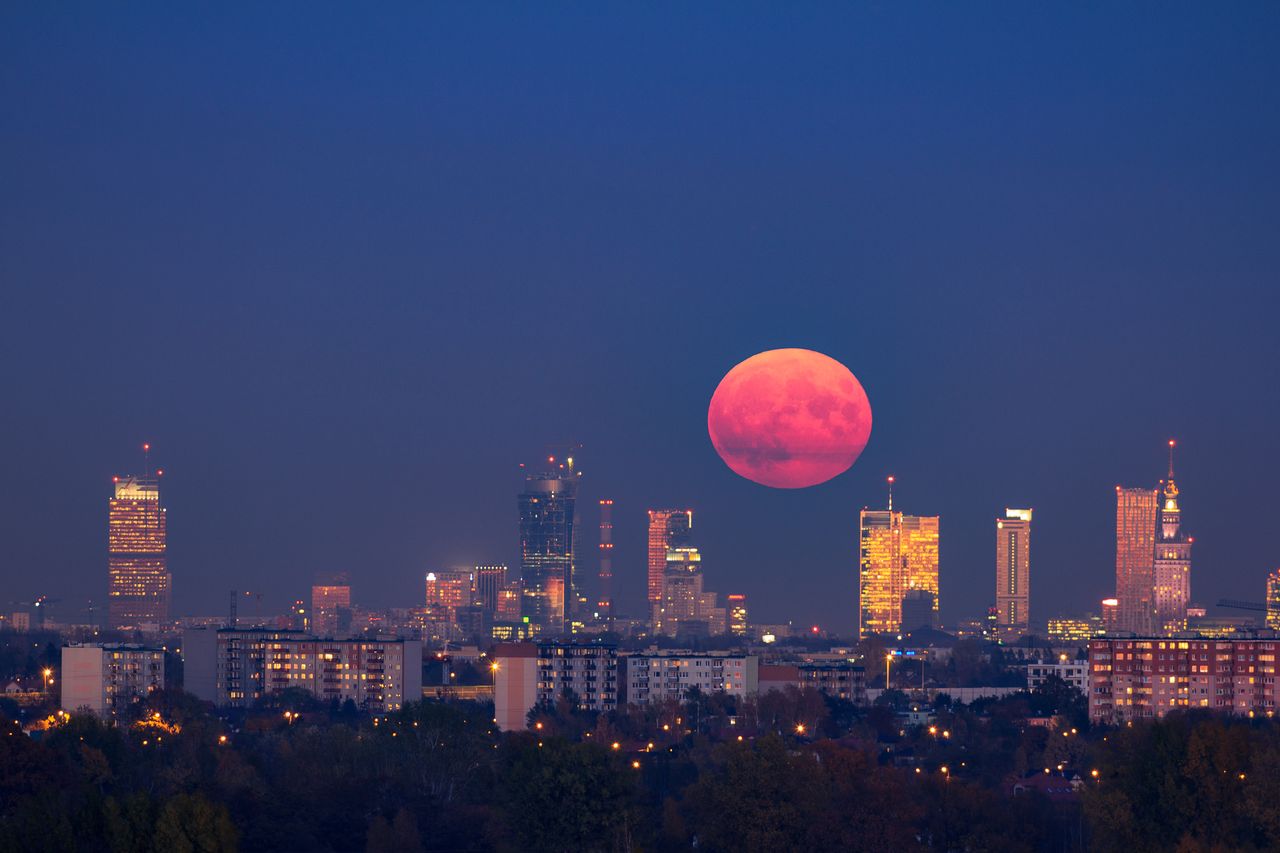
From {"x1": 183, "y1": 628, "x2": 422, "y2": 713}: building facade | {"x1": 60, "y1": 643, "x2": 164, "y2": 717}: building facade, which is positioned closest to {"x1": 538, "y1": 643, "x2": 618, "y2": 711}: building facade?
{"x1": 183, "y1": 628, "x2": 422, "y2": 713}: building facade

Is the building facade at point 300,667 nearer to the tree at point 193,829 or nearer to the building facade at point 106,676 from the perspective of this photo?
the building facade at point 106,676

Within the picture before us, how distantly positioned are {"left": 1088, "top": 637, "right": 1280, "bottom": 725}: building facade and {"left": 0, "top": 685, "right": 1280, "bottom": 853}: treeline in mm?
33307

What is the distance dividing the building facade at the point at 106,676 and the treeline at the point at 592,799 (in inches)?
1337

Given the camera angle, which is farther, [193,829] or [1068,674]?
[1068,674]

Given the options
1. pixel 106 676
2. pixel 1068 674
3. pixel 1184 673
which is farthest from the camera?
pixel 1068 674

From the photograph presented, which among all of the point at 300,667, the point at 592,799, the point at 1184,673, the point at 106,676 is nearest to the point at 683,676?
the point at 300,667

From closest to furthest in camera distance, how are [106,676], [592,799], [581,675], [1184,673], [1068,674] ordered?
[592,799], [1184,673], [106,676], [581,675], [1068,674]

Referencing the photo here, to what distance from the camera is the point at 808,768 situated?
44125 millimetres

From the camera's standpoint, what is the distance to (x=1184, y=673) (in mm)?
87875

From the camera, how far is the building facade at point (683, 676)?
96875 millimetres

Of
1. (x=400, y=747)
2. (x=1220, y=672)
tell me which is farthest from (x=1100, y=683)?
(x=400, y=747)

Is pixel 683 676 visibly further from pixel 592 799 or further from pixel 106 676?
pixel 592 799

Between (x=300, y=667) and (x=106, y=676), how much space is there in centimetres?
1277

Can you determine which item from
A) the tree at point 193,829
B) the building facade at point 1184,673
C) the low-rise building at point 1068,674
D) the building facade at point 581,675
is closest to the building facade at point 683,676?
the building facade at point 581,675
